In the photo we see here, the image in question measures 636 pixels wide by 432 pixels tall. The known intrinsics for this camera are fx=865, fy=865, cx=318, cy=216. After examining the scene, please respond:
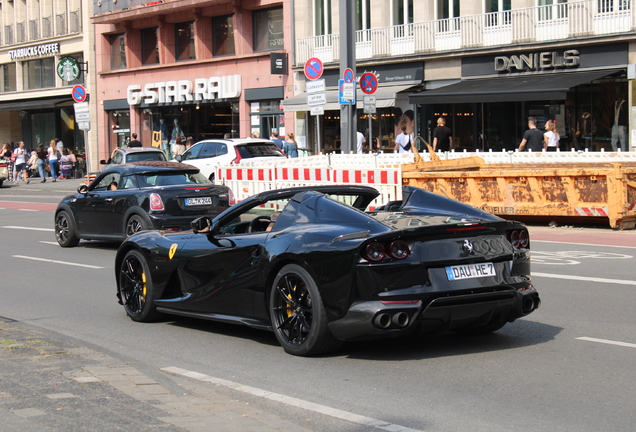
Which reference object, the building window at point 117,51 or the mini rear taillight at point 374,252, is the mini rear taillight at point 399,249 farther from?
the building window at point 117,51

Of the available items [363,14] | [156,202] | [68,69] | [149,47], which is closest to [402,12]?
[363,14]

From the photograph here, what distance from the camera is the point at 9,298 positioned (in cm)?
1015

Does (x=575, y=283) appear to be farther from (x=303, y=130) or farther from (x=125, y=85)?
(x=125, y=85)

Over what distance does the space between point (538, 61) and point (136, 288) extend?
2212 cm

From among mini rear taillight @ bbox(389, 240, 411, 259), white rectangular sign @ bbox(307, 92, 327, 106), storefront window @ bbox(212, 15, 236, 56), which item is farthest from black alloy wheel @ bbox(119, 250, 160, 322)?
storefront window @ bbox(212, 15, 236, 56)

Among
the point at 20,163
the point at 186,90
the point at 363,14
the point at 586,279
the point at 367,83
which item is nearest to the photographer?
the point at 586,279

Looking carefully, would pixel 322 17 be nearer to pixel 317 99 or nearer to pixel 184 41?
pixel 184 41

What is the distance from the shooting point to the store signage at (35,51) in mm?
49219

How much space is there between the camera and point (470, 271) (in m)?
6.38

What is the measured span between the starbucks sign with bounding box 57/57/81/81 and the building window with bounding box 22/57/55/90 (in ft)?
24.8

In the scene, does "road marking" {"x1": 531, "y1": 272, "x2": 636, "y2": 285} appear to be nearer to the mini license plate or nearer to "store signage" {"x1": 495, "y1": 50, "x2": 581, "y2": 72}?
the mini license plate

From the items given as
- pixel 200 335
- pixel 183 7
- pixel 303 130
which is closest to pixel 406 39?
pixel 303 130

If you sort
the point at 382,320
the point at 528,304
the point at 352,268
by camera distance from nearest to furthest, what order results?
the point at 382,320 → the point at 352,268 → the point at 528,304

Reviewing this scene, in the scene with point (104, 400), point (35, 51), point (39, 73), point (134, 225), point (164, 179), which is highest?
point (35, 51)
